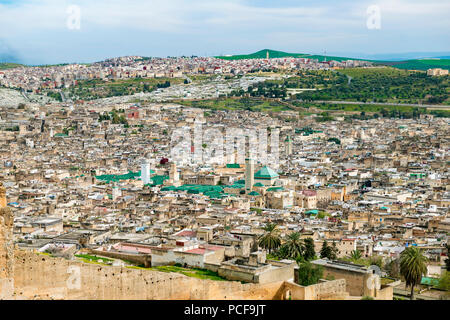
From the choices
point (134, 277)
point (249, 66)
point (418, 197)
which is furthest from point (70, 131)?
point (249, 66)

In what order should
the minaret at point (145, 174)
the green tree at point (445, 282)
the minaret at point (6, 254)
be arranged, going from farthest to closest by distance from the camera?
the minaret at point (145, 174) < the green tree at point (445, 282) < the minaret at point (6, 254)

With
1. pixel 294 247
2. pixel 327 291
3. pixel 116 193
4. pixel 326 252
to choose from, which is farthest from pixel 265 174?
pixel 327 291

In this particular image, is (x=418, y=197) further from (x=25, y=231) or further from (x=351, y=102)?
(x=351, y=102)

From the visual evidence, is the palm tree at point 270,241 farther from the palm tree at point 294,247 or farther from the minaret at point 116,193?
the minaret at point 116,193

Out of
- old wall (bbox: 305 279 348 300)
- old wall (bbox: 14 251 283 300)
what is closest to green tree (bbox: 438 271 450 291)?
old wall (bbox: 305 279 348 300)

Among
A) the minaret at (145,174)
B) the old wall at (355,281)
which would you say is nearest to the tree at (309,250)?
the old wall at (355,281)

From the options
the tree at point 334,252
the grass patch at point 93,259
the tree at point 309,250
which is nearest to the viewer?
A: the grass patch at point 93,259
